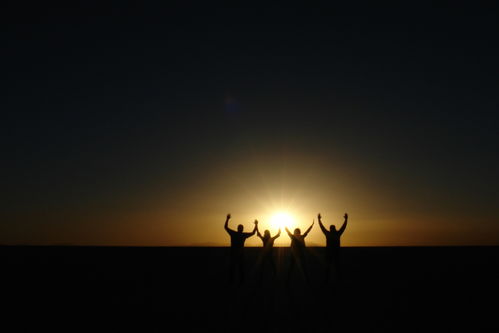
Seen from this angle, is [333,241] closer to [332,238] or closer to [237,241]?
[332,238]

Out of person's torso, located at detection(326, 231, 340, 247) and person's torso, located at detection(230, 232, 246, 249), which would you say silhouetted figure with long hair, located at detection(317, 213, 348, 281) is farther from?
person's torso, located at detection(230, 232, 246, 249)

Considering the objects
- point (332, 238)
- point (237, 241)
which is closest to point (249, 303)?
point (237, 241)

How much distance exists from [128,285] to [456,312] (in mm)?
10640

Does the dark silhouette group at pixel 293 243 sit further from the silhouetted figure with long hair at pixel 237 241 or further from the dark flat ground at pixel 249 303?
the dark flat ground at pixel 249 303

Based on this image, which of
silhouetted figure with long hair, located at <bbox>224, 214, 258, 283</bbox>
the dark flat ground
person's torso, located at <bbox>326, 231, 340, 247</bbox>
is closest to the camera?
the dark flat ground

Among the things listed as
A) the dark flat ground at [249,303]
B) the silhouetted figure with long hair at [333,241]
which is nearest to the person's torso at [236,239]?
the dark flat ground at [249,303]

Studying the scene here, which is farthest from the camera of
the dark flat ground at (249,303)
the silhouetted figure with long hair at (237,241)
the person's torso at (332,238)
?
the person's torso at (332,238)

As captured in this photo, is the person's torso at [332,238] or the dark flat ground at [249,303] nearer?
the dark flat ground at [249,303]

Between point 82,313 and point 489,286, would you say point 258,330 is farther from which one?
point 489,286

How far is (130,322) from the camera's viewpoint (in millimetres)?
9344

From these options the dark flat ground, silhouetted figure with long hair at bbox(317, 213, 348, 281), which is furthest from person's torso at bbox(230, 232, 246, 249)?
silhouetted figure with long hair at bbox(317, 213, 348, 281)

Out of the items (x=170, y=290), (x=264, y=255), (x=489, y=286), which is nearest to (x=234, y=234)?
(x=264, y=255)

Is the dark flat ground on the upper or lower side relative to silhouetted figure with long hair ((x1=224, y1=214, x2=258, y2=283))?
lower

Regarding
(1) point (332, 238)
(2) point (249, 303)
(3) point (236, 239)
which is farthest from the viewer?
(1) point (332, 238)
